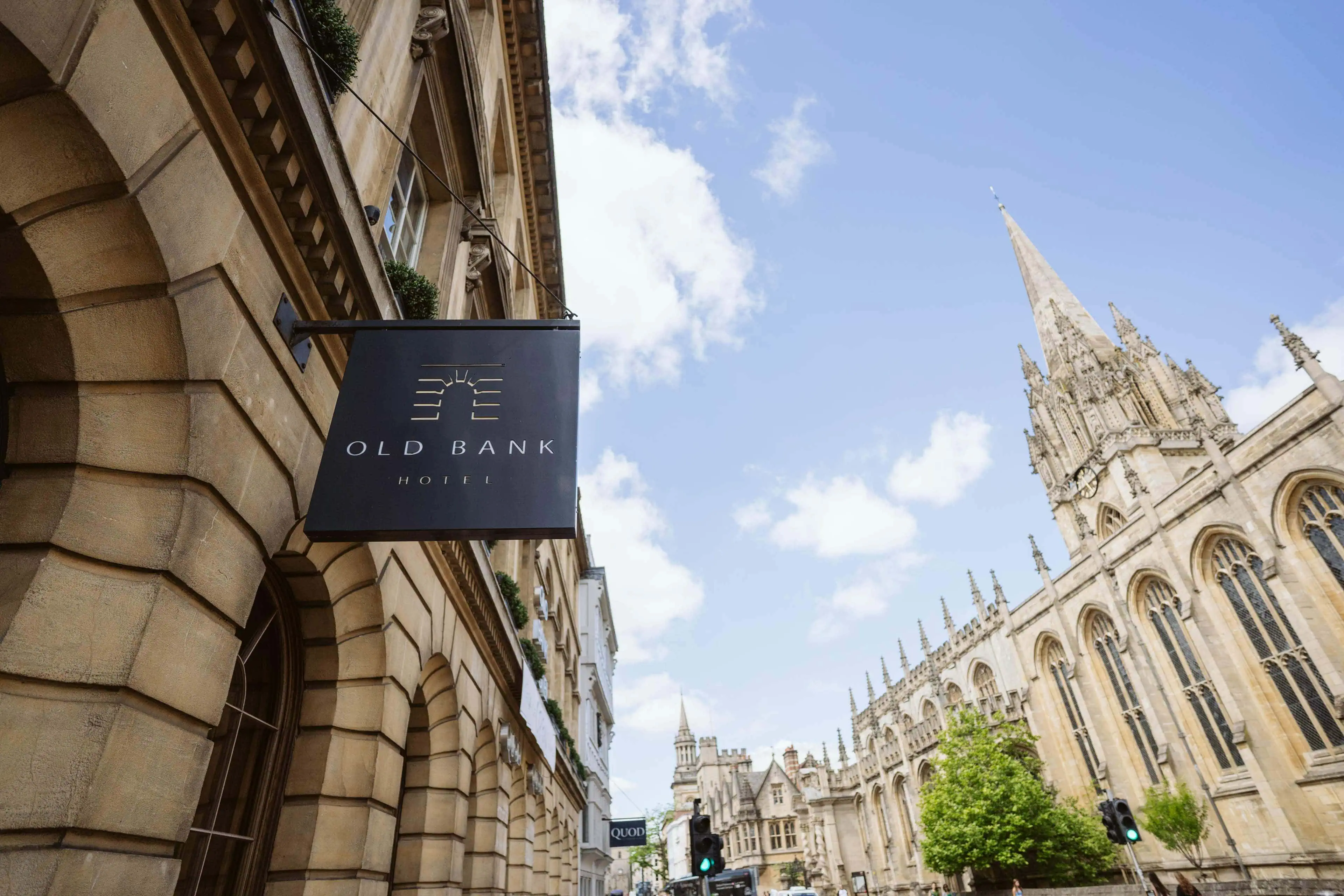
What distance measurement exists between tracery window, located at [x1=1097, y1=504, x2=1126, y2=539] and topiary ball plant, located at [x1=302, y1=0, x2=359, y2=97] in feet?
166

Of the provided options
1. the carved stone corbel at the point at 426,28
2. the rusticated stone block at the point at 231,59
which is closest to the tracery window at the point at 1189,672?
the carved stone corbel at the point at 426,28

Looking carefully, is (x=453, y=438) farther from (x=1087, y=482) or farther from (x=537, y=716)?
(x=1087, y=482)

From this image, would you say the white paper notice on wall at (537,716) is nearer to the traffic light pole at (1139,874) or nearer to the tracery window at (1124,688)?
the traffic light pole at (1139,874)

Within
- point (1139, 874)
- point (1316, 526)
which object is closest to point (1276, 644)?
point (1316, 526)

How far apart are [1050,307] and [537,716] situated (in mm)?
63769

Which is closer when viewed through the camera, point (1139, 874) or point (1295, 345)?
point (1139, 874)

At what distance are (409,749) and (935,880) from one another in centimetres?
4953

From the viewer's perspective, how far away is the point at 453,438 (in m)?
4.38

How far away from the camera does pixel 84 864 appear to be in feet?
8.91

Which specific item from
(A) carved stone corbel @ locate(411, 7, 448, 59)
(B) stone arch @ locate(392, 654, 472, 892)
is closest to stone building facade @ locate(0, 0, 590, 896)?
(B) stone arch @ locate(392, 654, 472, 892)

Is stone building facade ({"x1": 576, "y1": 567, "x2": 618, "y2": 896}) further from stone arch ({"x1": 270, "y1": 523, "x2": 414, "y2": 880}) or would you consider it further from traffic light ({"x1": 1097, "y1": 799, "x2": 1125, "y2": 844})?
stone arch ({"x1": 270, "y1": 523, "x2": 414, "y2": 880})

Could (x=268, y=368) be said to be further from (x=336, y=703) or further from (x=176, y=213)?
(x=336, y=703)

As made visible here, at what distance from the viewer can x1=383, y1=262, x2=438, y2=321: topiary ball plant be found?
6.92 m

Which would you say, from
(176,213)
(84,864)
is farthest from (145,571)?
(176,213)
